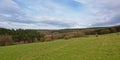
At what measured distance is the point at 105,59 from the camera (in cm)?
2297

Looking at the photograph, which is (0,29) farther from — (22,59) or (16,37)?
(22,59)

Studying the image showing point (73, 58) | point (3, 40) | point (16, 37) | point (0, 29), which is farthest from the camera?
point (0, 29)

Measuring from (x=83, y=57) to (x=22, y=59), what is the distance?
28.4ft

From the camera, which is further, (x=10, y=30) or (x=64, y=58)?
(x=10, y=30)

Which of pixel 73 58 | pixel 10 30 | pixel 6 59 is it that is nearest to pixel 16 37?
pixel 10 30

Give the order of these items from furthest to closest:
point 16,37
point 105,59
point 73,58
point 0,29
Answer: point 0,29, point 16,37, point 73,58, point 105,59

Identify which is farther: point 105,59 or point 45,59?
point 45,59

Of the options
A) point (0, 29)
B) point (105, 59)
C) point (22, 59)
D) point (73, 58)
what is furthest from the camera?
point (0, 29)

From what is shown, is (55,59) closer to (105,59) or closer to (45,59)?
(45,59)

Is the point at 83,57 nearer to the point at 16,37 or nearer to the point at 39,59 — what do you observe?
the point at 39,59

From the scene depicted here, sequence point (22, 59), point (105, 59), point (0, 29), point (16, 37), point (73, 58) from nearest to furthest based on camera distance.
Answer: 1. point (105, 59)
2. point (73, 58)
3. point (22, 59)
4. point (16, 37)
5. point (0, 29)

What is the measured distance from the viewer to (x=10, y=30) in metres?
117

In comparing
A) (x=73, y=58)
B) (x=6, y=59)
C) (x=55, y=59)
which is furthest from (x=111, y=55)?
(x=6, y=59)

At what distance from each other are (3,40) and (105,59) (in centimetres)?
6144
